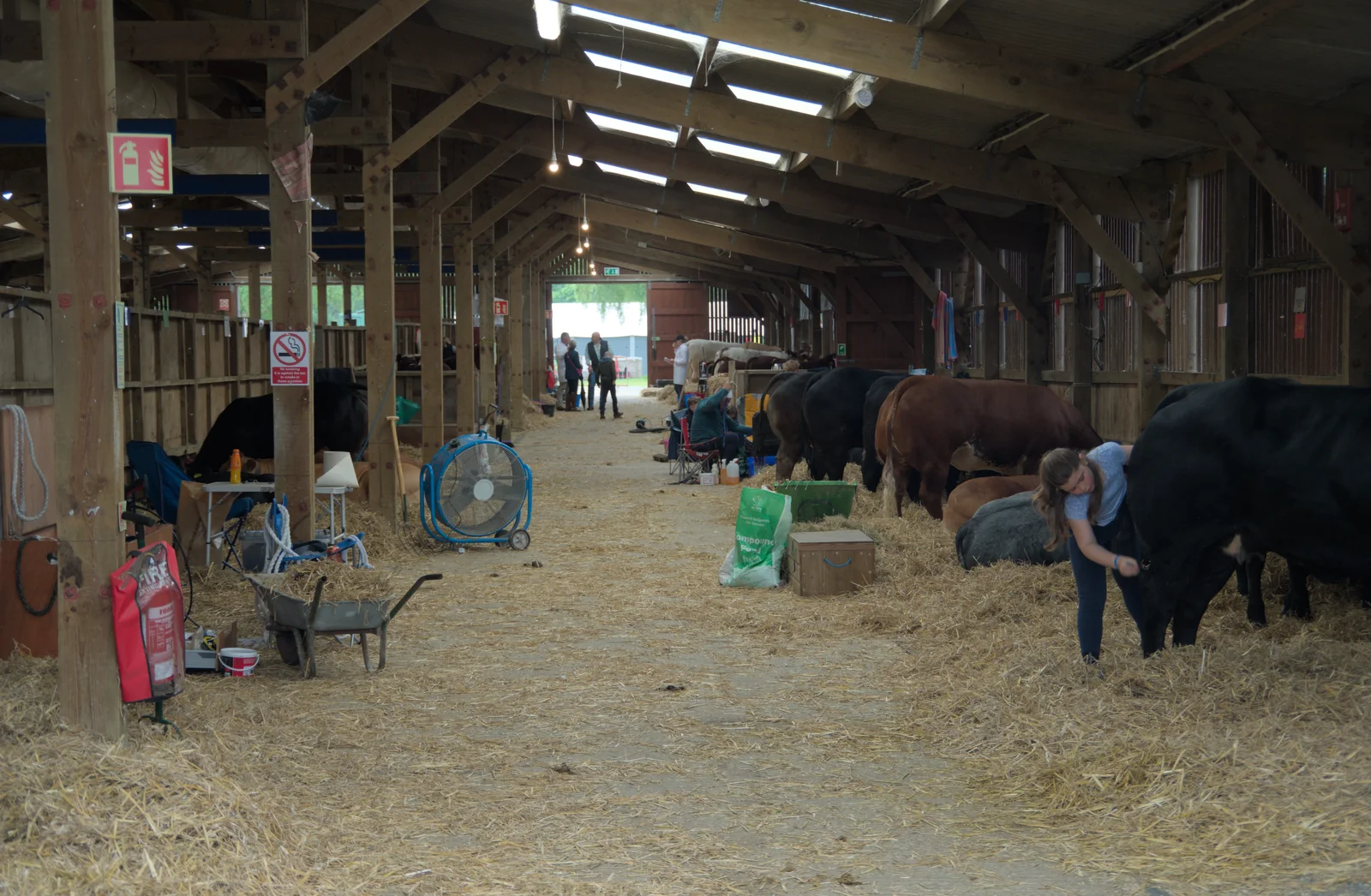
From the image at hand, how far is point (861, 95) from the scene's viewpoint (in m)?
10.4

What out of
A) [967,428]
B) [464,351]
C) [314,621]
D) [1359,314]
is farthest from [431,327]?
[1359,314]

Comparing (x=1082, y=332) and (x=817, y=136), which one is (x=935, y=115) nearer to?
(x=817, y=136)

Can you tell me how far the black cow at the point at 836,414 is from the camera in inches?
533

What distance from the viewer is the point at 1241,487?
5.98m

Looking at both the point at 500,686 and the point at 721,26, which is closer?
the point at 500,686

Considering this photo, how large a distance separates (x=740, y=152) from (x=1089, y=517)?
1100cm

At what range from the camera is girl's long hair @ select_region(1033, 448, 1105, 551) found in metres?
5.60

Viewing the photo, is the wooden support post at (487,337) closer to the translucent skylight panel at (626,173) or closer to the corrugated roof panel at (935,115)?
the translucent skylight panel at (626,173)

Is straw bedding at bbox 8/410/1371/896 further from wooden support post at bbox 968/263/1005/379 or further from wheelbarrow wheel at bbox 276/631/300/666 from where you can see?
wooden support post at bbox 968/263/1005/379

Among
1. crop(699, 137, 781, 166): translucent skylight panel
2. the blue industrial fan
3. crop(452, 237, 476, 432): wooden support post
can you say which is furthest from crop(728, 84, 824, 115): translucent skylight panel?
crop(452, 237, 476, 432): wooden support post

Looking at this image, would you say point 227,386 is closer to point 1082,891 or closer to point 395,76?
point 395,76

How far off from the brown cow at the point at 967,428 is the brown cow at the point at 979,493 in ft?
3.27

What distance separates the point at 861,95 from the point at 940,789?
7082mm

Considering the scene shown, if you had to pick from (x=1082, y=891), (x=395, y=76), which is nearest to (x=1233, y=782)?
(x=1082, y=891)
